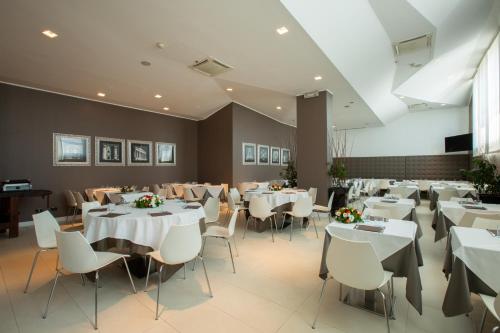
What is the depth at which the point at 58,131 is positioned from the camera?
Answer: 258 inches

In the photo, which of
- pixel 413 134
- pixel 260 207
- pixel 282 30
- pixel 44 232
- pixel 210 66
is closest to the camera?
pixel 44 232

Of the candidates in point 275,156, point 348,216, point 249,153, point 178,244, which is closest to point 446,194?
point 348,216

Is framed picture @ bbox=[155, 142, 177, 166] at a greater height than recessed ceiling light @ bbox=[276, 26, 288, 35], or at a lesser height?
lesser

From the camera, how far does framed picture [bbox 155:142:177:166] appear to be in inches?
346

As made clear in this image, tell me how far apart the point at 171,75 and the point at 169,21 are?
2.26m

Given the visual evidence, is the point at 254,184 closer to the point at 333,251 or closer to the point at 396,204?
the point at 396,204

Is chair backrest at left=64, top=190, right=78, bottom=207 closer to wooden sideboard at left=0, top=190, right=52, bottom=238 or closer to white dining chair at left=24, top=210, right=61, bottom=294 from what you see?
wooden sideboard at left=0, top=190, right=52, bottom=238

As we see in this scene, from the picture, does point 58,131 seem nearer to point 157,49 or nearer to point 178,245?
point 157,49

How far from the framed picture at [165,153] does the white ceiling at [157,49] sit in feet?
6.30

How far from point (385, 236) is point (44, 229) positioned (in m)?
3.81

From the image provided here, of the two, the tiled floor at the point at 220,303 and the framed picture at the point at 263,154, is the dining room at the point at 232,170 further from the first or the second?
the framed picture at the point at 263,154

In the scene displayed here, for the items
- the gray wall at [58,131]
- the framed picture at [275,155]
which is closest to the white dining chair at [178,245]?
the gray wall at [58,131]

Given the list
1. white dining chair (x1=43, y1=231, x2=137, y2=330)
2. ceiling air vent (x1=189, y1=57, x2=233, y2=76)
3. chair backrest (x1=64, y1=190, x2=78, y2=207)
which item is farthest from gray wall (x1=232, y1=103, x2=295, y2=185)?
white dining chair (x1=43, y1=231, x2=137, y2=330)

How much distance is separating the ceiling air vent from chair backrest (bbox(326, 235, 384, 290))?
4.28m
